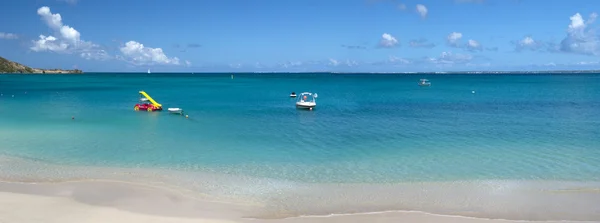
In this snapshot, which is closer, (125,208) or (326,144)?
(125,208)

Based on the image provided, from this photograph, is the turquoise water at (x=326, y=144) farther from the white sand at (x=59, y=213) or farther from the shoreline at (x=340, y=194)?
the white sand at (x=59, y=213)

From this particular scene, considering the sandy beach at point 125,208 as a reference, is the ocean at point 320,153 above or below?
above

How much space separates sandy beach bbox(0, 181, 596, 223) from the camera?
13.1 m

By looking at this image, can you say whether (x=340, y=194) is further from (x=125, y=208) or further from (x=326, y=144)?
(x=326, y=144)

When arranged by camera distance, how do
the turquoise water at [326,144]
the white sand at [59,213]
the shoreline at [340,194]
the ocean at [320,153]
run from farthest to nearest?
1. the turquoise water at [326,144]
2. the ocean at [320,153]
3. the shoreline at [340,194]
4. the white sand at [59,213]

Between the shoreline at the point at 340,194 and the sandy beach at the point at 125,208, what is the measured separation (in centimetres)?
15

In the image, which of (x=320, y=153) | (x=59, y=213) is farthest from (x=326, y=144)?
(x=59, y=213)

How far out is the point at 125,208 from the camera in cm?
1409

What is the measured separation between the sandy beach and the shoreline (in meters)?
0.15

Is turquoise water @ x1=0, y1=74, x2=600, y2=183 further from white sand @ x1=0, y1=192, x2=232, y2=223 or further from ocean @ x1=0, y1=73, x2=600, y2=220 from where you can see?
white sand @ x1=0, y1=192, x2=232, y2=223

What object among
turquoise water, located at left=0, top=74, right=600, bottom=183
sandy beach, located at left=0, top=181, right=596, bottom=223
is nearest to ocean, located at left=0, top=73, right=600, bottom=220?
turquoise water, located at left=0, top=74, right=600, bottom=183

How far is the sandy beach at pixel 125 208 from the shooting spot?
43.1 feet

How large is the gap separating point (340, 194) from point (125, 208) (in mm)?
6598

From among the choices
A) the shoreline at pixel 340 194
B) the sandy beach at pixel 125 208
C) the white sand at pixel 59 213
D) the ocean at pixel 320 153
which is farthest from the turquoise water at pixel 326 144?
the white sand at pixel 59 213
